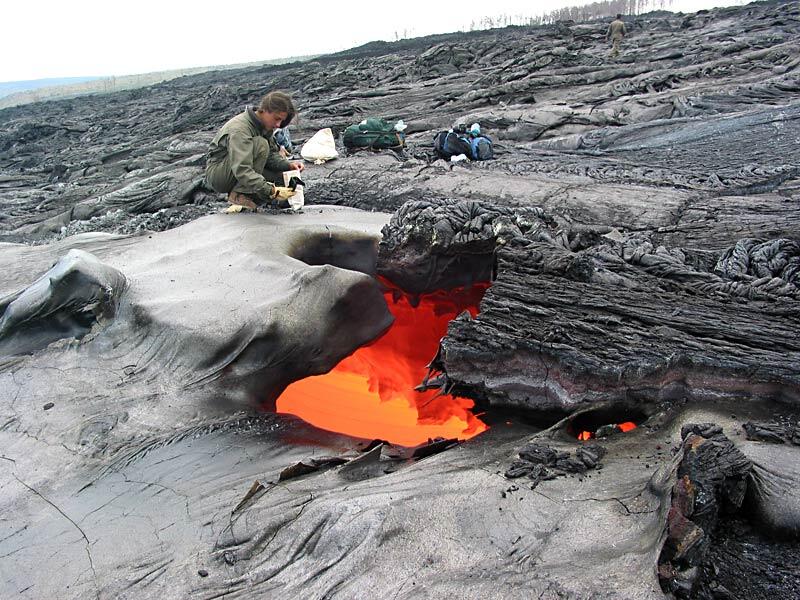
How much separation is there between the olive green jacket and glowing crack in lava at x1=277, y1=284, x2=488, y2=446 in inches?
70.9

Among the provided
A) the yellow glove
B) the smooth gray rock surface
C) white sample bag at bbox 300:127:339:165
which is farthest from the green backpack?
the yellow glove

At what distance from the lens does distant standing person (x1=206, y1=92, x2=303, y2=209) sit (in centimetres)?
564

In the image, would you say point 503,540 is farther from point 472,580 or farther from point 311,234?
point 311,234

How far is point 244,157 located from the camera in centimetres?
564

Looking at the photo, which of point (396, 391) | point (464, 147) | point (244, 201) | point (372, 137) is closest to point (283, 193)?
point (244, 201)

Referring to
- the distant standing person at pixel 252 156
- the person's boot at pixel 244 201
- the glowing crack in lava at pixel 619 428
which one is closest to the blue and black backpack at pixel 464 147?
the distant standing person at pixel 252 156

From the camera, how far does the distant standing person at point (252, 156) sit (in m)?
5.64

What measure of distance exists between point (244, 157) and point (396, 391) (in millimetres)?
2596

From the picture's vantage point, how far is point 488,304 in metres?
3.40

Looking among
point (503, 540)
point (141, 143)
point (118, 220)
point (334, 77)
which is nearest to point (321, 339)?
point (503, 540)

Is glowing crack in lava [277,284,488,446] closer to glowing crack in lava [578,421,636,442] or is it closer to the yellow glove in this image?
glowing crack in lava [578,421,636,442]

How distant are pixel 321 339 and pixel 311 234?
131 centimetres

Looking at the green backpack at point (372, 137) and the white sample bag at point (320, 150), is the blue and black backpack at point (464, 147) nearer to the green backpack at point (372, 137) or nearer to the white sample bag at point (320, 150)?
the green backpack at point (372, 137)

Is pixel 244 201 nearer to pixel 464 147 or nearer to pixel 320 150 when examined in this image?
pixel 320 150
